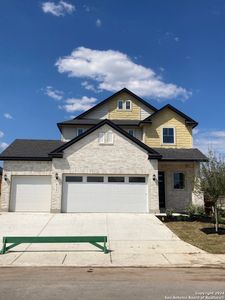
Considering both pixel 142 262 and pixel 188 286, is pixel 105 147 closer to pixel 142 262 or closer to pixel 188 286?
pixel 142 262

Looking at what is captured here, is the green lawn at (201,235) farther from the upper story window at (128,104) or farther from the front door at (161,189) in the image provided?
the upper story window at (128,104)

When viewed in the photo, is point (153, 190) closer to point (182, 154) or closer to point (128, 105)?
point (182, 154)

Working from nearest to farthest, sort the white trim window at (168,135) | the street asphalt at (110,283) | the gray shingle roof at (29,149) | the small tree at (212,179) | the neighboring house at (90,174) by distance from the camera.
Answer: the street asphalt at (110,283) < the small tree at (212,179) < the neighboring house at (90,174) < the gray shingle roof at (29,149) < the white trim window at (168,135)

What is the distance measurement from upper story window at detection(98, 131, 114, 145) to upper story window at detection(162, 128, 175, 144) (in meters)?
5.79

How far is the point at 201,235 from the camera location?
12828 mm

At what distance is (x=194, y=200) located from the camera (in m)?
21.0

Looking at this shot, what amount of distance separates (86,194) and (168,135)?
29.2ft

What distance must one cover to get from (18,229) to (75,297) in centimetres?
880

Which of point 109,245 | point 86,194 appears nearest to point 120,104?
point 86,194

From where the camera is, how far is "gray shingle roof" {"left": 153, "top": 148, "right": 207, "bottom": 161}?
821 inches

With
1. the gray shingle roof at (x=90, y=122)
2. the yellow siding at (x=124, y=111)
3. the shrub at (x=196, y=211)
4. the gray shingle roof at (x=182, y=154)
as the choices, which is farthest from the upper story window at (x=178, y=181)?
the yellow siding at (x=124, y=111)

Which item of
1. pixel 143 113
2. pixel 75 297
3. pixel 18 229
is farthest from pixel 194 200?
pixel 75 297

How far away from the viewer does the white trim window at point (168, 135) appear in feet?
77.3

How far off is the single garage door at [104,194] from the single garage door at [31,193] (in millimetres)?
1450
